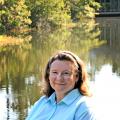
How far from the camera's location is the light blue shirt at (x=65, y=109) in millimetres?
2670

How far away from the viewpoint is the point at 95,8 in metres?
72.8

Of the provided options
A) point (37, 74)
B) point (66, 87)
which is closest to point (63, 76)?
point (66, 87)

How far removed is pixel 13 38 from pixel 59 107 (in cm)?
3294

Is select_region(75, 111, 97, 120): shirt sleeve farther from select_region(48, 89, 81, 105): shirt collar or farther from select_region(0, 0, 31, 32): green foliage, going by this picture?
select_region(0, 0, 31, 32): green foliage

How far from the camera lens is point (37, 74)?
20.0 m

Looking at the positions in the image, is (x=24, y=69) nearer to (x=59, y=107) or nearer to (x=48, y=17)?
(x=59, y=107)

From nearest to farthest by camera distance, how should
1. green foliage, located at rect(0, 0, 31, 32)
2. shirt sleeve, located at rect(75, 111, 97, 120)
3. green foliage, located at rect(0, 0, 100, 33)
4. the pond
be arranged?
shirt sleeve, located at rect(75, 111, 97, 120) → the pond → green foliage, located at rect(0, 0, 31, 32) → green foliage, located at rect(0, 0, 100, 33)

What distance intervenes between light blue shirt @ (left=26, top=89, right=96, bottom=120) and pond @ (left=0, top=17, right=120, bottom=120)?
31 cm

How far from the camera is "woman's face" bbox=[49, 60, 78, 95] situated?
9.13ft

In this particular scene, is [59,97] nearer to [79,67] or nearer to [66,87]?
[66,87]

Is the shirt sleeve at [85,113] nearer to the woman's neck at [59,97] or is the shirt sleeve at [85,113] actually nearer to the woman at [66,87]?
the woman at [66,87]

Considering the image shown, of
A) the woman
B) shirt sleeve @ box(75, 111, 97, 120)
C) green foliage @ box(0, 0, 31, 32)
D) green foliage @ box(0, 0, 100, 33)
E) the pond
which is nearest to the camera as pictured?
shirt sleeve @ box(75, 111, 97, 120)

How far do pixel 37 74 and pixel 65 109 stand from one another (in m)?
17.2

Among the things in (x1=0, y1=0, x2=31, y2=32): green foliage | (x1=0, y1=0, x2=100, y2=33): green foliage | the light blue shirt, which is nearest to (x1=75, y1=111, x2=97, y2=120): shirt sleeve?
the light blue shirt
